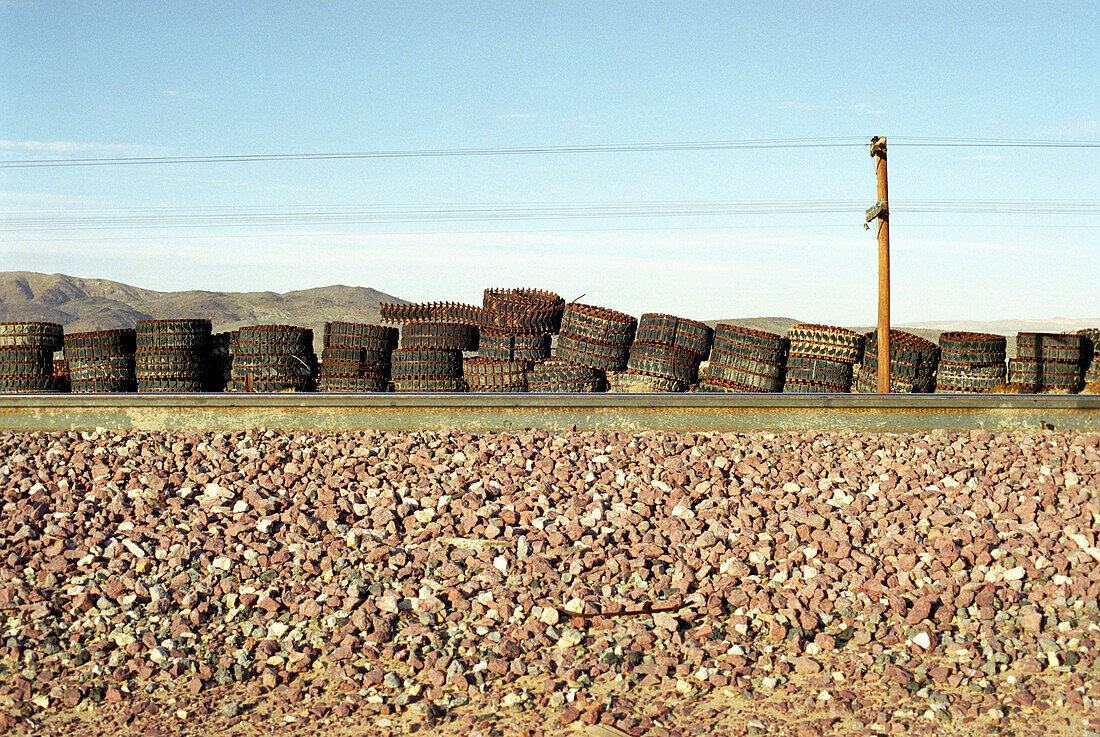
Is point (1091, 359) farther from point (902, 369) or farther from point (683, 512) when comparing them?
point (683, 512)

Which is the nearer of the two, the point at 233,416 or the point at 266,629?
the point at 266,629

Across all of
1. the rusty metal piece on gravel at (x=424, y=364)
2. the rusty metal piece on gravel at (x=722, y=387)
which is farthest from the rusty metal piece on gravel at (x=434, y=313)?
the rusty metal piece on gravel at (x=722, y=387)

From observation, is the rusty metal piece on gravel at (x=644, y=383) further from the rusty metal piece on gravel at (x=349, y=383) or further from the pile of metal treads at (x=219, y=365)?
the pile of metal treads at (x=219, y=365)

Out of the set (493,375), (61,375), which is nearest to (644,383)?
(493,375)

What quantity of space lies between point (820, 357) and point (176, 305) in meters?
103

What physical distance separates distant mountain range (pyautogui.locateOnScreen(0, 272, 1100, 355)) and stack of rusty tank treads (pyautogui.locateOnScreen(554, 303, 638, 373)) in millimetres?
40306

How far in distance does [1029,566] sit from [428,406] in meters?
7.14

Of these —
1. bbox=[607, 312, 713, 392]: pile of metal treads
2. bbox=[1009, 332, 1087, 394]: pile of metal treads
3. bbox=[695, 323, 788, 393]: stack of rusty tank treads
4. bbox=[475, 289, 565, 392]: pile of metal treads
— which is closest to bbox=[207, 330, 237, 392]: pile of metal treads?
bbox=[475, 289, 565, 392]: pile of metal treads

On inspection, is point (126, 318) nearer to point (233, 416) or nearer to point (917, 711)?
point (233, 416)

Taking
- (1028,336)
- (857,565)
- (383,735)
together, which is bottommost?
(383,735)

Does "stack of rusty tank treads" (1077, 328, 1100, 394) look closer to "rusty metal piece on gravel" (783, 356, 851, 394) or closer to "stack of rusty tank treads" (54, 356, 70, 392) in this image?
"rusty metal piece on gravel" (783, 356, 851, 394)

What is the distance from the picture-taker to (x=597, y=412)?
489 inches

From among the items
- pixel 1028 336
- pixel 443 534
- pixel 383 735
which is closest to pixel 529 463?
pixel 443 534

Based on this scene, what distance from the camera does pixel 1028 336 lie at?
71.8ft
